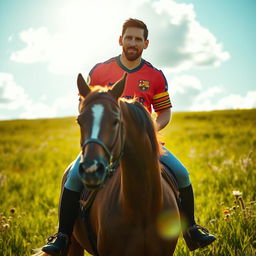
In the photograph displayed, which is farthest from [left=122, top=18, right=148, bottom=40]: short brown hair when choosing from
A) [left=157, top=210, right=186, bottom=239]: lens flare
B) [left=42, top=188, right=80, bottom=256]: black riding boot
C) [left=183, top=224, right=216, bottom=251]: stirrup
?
[left=183, top=224, right=216, bottom=251]: stirrup

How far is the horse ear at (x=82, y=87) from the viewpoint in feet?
7.66

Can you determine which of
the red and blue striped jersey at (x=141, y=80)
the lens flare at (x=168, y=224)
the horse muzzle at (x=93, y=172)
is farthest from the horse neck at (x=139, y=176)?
the red and blue striped jersey at (x=141, y=80)

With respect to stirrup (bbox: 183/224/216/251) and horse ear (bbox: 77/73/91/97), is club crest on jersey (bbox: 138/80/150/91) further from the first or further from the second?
stirrup (bbox: 183/224/216/251)

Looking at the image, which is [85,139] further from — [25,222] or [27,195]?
[27,195]

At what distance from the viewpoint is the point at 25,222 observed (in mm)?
5836

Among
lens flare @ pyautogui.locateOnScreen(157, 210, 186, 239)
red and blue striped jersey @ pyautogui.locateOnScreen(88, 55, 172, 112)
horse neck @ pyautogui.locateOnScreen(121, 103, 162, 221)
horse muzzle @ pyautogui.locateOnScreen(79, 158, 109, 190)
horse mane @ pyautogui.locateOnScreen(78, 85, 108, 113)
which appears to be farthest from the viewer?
red and blue striped jersey @ pyautogui.locateOnScreen(88, 55, 172, 112)

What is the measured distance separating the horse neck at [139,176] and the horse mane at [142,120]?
0.01 m

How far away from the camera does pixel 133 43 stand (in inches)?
147

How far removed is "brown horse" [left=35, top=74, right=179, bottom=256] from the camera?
2.06 meters

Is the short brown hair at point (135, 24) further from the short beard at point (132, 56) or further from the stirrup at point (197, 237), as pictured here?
the stirrup at point (197, 237)

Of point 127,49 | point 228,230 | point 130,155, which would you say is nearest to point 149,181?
point 130,155

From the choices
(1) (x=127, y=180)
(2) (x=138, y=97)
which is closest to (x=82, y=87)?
(1) (x=127, y=180)

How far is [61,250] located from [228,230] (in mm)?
2733

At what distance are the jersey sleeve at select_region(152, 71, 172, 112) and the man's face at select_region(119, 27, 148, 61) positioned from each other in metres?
0.44
